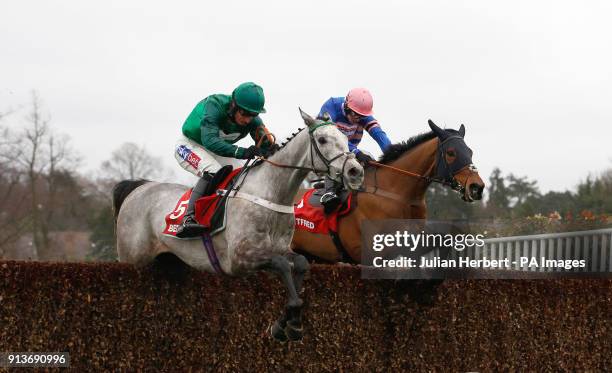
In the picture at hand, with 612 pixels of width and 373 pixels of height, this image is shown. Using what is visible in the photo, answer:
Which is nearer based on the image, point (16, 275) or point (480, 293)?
point (16, 275)

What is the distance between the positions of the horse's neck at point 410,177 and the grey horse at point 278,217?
145 cm

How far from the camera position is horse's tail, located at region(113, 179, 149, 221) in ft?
24.9

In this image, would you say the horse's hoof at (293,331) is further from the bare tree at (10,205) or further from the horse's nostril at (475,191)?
the bare tree at (10,205)

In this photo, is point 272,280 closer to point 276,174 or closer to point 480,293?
point 276,174

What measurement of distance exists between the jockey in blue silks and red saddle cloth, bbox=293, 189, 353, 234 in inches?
2.9

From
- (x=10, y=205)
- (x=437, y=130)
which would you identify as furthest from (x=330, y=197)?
(x=10, y=205)

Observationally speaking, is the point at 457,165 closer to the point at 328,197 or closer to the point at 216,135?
the point at 328,197

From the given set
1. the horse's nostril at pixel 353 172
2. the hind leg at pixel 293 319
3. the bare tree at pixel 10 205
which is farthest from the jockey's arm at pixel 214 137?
the bare tree at pixel 10 205

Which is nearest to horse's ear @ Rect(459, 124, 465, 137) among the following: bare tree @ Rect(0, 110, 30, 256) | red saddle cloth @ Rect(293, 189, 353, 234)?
red saddle cloth @ Rect(293, 189, 353, 234)

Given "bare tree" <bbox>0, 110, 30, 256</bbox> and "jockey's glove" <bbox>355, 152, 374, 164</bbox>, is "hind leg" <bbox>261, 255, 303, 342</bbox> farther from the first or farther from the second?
"bare tree" <bbox>0, 110, 30, 256</bbox>

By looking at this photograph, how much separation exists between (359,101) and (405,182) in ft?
2.85

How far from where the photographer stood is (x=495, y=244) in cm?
930

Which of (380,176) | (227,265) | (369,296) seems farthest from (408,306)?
(227,265)

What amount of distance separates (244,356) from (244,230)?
1.46 metres
